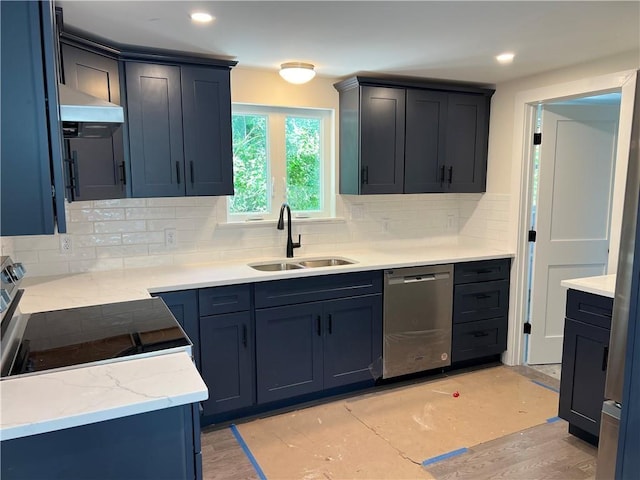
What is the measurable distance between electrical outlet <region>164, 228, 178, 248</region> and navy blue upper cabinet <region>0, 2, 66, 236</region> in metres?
1.86

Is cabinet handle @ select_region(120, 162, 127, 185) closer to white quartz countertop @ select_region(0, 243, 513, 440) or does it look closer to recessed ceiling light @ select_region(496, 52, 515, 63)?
white quartz countertop @ select_region(0, 243, 513, 440)

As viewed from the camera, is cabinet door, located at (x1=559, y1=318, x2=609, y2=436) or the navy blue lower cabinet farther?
cabinet door, located at (x1=559, y1=318, x2=609, y2=436)

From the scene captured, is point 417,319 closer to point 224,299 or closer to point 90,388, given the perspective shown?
point 224,299

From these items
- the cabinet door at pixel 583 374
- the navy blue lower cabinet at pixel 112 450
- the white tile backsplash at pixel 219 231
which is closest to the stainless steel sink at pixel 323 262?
the white tile backsplash at pixel 219 231

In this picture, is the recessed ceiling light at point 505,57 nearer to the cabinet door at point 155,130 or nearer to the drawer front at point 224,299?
the cabinet door at point 155,130

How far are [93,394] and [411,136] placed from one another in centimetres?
294

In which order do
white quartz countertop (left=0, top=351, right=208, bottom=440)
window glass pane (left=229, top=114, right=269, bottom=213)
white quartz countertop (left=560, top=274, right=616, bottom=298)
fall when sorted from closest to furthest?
white quartz countertop (left=0, top=351, right=208, bottom=440), white quartz countertop (left=560, top=274, right=616, bottom=298), window glass pane (left=229, top=114, right=269, bottom=213)

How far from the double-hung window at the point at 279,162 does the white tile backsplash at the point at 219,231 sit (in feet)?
0.48

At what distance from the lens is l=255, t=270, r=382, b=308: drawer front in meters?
2.80

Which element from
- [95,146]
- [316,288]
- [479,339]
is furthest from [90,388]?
[479,339]

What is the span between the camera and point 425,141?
3.59 metres

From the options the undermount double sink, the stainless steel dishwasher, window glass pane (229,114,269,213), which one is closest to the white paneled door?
the stainless steel dishwasher

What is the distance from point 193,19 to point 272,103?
47.0 inches

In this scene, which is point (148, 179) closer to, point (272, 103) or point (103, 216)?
point (103, 216)
